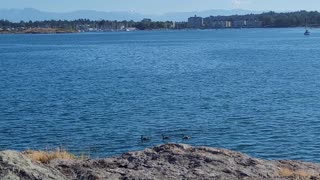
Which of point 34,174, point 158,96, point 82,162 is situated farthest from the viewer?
point 158,96

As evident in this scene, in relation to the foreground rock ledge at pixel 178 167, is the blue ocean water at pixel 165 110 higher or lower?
lower

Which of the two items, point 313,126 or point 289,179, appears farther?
point 313,126

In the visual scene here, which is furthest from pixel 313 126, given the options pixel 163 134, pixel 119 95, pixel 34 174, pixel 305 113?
pixel 34 174

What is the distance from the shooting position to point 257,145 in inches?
1145

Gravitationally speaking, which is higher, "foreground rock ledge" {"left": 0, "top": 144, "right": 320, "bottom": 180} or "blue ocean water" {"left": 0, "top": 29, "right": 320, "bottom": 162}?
"foreground rock ledge" {"left": 0, "top": 144, "right": 320, "bottom": 180}

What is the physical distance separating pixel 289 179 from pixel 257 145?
1964cm

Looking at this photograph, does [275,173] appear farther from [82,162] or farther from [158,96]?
[158,96]

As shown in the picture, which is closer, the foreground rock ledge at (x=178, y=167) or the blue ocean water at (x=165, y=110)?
the foreground rock ledge at (x=178, y=167)

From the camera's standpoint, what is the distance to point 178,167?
10008 millimetres

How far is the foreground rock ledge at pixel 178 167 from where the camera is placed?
933 cm

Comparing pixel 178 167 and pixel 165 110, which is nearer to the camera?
pixel 178 167

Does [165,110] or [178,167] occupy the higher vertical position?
[178,167]

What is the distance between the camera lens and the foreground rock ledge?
933cm

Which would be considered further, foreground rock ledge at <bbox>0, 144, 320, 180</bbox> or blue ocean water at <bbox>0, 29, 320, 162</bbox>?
blue ocean water at <bbox>0, 29, 320, 162</bbox>
